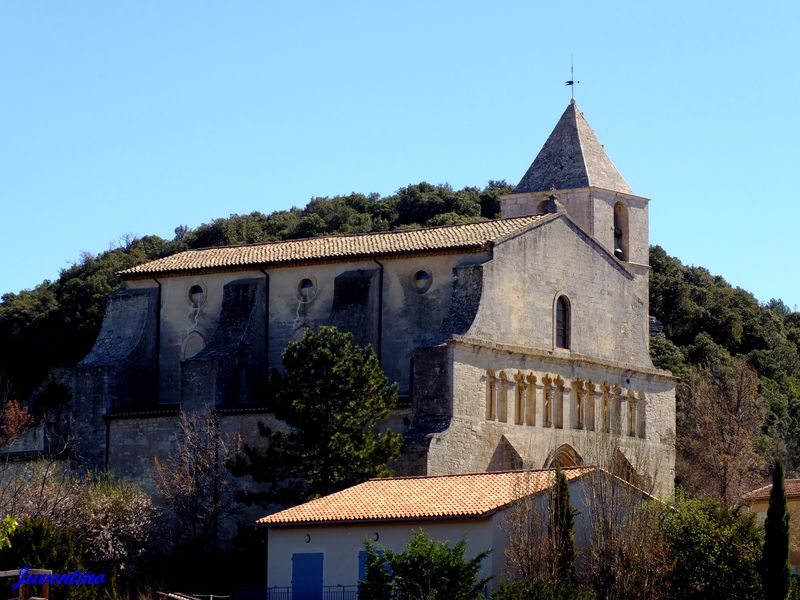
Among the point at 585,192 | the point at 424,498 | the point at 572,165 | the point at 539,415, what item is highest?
the point at 572,165

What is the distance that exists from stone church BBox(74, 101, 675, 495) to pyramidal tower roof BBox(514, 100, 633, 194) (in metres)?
2.18

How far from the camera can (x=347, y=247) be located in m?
53.8

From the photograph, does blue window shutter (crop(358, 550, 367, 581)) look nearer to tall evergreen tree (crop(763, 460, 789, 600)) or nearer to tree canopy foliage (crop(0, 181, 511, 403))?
tall evergreen tree (crop(763, 460, 789, 600))

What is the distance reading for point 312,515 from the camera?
132 feet

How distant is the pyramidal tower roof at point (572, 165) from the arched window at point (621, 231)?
0.65 meters

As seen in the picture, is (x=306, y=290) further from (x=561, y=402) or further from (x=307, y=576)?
(x=307, y=576)

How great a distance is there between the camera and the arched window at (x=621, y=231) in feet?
201

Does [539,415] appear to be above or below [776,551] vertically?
above

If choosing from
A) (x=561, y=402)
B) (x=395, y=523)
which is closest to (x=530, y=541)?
(x=395, y=523)

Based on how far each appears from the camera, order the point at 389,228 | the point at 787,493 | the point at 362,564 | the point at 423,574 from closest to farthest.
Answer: the point at 423,574 → the point at 362,564 → the point at 787,493 → the point at 389,228

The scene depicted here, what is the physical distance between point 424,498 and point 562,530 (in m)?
3.65

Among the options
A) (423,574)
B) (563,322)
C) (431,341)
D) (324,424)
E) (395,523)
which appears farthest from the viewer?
(563,322)

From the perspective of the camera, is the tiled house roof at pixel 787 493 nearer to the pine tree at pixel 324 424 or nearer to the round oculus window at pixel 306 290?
the pine tree at pixel 324 424

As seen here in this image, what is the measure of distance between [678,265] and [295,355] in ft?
150
